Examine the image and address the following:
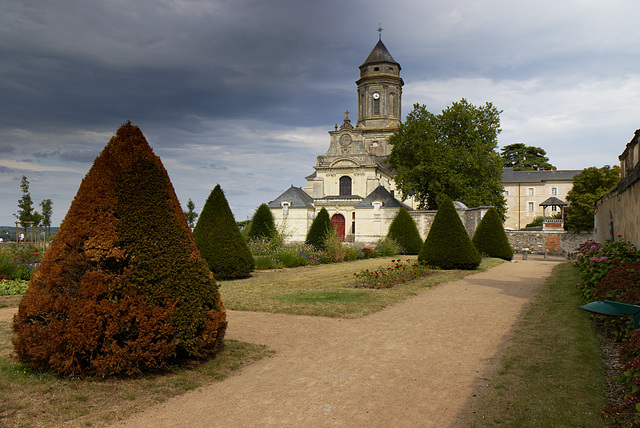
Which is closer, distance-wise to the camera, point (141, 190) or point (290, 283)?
point (141, 190)

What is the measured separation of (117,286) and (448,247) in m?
12.8

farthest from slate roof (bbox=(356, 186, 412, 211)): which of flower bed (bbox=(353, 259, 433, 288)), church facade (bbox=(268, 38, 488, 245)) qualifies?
flower bed (bbox=(353, 259, 433, 288))

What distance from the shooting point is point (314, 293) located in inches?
392

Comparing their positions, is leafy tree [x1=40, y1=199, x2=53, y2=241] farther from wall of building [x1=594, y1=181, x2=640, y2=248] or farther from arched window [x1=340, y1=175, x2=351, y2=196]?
wall of building [x1=594, y1=181, x2=640, y2=248]

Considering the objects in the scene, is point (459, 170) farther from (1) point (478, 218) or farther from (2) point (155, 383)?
(2) point (155, 383)

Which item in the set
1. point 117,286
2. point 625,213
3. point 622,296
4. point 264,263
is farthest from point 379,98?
point 117,286

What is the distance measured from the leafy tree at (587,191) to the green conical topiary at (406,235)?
15.4 m

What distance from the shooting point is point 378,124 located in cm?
5050

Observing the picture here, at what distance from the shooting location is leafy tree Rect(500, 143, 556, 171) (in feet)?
197

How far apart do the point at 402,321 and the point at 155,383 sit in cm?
418

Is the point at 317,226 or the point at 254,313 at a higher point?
the point at 317,226

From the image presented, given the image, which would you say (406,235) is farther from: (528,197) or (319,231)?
(528,197)

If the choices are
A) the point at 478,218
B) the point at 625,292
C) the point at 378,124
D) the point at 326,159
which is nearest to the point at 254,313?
the point at 625,292

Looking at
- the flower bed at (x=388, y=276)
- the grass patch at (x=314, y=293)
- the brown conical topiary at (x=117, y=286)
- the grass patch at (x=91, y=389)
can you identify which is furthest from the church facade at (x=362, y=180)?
the brown conical topiary at (x=117, y=286)
